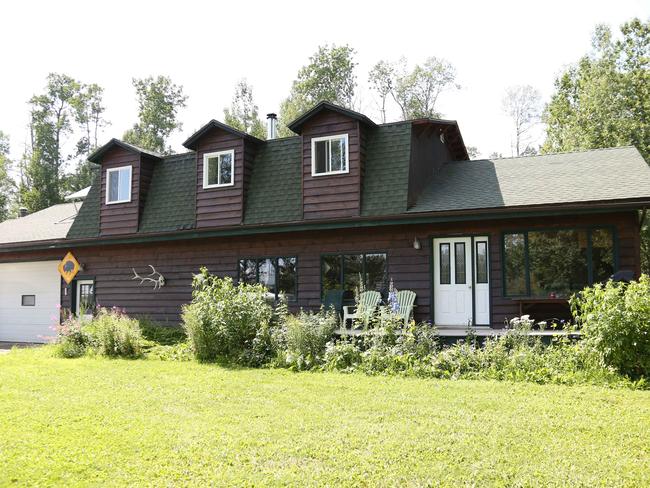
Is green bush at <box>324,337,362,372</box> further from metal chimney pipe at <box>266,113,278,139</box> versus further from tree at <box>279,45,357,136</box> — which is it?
tree at <box>279,45,357,136</box>

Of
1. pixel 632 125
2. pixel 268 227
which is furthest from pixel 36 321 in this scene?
pixel 632 125

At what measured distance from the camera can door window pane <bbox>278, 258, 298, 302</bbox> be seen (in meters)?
12.6

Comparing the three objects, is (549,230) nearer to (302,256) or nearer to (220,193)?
(302,256)

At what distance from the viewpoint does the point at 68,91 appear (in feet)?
121

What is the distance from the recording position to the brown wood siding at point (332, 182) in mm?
11977

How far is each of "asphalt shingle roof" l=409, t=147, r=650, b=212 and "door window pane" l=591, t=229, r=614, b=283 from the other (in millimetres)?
735

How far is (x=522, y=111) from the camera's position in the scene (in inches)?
1261

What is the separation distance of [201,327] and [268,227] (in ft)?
10.8

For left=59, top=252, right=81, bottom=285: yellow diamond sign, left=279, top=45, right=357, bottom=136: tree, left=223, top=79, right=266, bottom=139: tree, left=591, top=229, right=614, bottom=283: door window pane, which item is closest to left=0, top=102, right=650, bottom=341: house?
left=591, top=229, right=614, bottom=283: door window pane

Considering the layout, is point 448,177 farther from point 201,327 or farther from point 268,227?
point 201,327

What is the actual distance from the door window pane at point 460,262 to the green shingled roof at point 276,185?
342cm

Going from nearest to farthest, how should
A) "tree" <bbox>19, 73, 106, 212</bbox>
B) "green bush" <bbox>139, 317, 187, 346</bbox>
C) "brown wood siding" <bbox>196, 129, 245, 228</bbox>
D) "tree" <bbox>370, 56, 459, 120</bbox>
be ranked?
Result: "green bush" <bbox>139, 317, 187, 346</bbox>, "brown wood siding" <bbox>196, 129, 245, 228</bbox>, "tree" <bbox>370, 56, 459, 120</bbox>, "tree" <bbox>19, 73, 106, 212</bbox>

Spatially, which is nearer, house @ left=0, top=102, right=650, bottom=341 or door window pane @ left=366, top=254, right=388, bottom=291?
house @ left=0, top=102, right=650, bottom=341

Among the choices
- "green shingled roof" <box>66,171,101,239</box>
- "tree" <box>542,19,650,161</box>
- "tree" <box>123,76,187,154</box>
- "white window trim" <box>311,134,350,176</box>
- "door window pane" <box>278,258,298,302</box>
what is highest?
"tree" <box>123,76,187,154</box>
